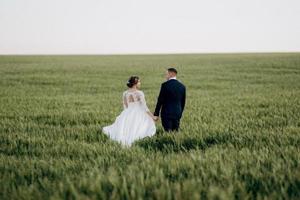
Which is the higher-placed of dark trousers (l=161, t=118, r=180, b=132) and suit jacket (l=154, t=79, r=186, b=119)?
suit jacket (l=154, t=79, r=186, b=119)

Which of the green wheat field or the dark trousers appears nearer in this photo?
the green wheat field

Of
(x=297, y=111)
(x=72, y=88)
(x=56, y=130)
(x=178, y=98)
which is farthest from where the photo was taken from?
(x=72, y=88)

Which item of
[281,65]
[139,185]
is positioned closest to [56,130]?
[139,185]

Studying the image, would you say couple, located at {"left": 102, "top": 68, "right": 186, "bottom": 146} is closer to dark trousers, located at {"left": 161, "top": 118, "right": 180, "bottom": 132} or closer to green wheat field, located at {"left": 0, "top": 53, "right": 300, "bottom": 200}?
dark trousers, located at {"left": 161, "top": 118, "right": 180, "bottom": 132}

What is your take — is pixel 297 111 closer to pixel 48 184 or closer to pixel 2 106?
pixel 48 184

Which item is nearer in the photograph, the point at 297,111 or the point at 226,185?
the point at 226,185

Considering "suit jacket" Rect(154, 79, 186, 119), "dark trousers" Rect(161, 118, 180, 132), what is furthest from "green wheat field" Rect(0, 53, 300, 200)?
"suit jacket" Rect(154, 79, 186, 119)

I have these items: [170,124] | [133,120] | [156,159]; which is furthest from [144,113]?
[156,159]

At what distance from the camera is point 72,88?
2706 cm

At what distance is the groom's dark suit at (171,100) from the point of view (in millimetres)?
9008

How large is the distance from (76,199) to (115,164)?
2266mm

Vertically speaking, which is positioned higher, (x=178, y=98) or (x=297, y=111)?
(x=178, y=98)

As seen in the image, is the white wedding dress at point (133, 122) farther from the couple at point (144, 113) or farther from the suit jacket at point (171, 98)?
the suit jacket at point (171, 98)

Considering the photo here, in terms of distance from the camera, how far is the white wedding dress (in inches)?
362
